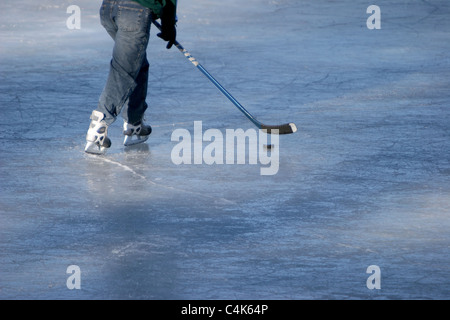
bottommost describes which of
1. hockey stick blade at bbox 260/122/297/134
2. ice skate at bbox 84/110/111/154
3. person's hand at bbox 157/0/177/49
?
ice skate at bbox 84/110/111/154

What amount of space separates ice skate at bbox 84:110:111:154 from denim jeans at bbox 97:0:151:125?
0.18ft

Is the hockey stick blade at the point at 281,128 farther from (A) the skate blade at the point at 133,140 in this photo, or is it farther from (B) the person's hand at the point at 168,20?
(B) the person's hand at the point at 168,20

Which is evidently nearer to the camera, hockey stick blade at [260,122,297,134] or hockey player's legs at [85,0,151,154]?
hockey player's legs at [85,0,151,154]

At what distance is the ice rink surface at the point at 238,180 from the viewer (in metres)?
5.05

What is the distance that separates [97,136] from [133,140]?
18.0 inches

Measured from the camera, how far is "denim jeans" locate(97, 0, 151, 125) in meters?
7.17

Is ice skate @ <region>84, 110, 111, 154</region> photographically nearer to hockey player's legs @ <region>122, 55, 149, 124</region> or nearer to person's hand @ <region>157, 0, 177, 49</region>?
hockey player's legs @ <region>122, 55, 149, 124</region>

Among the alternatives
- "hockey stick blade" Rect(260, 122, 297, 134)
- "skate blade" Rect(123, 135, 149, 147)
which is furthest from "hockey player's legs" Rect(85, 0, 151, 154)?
"hockey stick blade" Rect(260, 122, 297, 134)

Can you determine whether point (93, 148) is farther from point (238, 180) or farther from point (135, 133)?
point (238, 180)

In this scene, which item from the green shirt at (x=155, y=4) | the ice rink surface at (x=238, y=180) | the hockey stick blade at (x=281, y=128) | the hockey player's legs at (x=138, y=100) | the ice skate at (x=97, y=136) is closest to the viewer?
the ice rink surface at (x=238, y=180)

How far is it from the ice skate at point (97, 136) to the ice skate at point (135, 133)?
29 centimetres

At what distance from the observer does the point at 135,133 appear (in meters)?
7.73

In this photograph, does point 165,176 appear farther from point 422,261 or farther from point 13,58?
point 13,58

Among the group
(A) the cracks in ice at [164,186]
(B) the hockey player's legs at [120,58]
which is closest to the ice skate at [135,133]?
(B) the hockey player's legs at [120,58]
